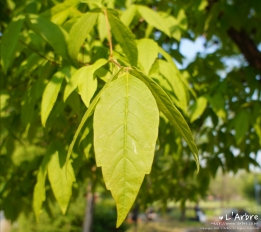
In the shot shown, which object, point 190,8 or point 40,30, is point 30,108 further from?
point 190,8

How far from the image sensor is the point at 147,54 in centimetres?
118

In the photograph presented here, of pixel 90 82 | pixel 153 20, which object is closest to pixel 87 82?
pixel 90 82

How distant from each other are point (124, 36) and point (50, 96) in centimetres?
32

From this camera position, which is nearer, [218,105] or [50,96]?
[50,96]

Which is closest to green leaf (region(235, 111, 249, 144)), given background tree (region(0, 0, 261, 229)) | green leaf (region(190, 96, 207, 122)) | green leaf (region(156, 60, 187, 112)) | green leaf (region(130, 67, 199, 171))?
background tree (region(0, 0, 261, 229))

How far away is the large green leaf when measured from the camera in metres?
0.56

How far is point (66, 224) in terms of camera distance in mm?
7734

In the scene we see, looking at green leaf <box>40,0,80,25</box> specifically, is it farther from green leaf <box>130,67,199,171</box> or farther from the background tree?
green leaf <box>130,67,199,171</box>

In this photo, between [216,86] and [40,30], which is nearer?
[40,30]

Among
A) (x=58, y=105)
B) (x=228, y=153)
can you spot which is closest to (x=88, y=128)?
(x=58, y=105)

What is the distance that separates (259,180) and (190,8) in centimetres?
3035

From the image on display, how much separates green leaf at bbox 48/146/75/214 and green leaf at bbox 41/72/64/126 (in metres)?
0.27

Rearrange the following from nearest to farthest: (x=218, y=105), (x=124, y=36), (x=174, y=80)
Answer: (x=124, y=36) → (x=174, y=80) → (x=218, y=105)

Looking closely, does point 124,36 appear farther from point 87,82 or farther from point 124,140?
point 124,140
